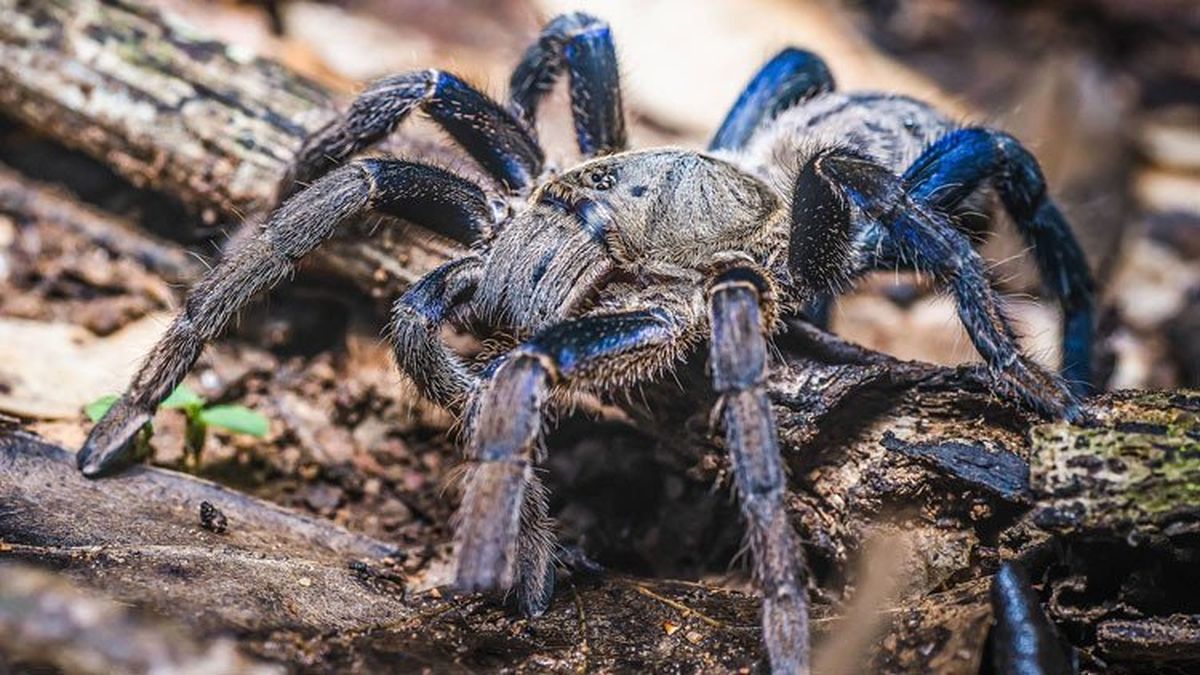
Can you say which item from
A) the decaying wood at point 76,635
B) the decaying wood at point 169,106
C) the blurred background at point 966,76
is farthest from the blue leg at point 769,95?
the decaying wood at point 76,635

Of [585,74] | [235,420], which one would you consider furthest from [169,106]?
[585,74]

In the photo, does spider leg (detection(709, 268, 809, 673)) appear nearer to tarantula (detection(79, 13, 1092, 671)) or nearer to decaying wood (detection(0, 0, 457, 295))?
tarantula (detection(79, 13, 1092, 671))

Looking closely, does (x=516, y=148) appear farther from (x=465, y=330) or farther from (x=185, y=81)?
(x=185, y=81)

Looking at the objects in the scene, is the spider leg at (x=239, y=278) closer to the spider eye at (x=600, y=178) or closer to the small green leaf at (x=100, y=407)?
the small green leaf at (x=100, y=407)

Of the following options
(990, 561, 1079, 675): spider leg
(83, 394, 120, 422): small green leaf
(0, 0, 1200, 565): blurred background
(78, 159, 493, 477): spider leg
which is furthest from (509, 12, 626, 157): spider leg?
(990, 561, 1079, 675): spider leg

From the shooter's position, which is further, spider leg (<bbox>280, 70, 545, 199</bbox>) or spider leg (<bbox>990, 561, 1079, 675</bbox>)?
spider leg (<bbox>280, 70, 545, 199</bbox>)

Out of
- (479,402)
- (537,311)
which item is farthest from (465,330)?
(479,402)

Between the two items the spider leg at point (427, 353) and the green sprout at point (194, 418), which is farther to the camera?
the green sprout at point (194, 418)

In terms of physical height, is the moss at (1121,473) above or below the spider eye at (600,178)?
below
